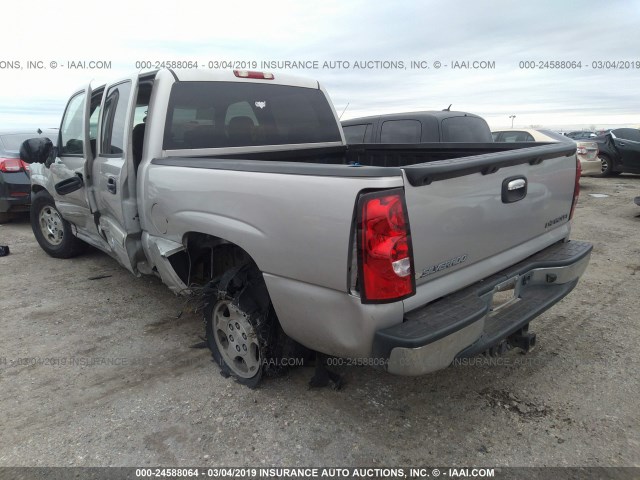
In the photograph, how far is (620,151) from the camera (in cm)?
1306

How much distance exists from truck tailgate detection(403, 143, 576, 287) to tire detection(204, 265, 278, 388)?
38.6 inches

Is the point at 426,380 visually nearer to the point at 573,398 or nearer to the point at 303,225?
the point at 573,398

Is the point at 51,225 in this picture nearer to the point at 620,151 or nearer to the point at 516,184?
the point at 516,184

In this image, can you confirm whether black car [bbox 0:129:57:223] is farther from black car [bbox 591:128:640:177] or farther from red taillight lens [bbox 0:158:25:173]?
black car [bbox 591:128:640:177]

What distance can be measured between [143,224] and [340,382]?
177cm

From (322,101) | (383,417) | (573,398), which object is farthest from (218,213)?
(573,398)

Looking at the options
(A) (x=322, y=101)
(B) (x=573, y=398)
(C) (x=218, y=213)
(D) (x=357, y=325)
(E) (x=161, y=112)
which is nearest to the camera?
(D) (x=357, y=325)

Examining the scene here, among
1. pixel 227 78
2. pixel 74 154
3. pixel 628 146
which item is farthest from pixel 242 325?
pixel 628 146

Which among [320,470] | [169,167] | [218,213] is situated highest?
[169,167]

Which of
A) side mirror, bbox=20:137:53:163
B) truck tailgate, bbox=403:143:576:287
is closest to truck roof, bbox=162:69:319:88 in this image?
truck tailgate, bbox=403:143:576:287

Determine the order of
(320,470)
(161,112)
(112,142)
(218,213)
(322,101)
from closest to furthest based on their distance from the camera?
1. (320,470)
2. (218,213)
3. (161,112)
4. (112,142)
5. (322,101)

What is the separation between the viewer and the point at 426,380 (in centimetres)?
306

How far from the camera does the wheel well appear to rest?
2996mm

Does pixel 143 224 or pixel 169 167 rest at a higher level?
pixel 169 167
